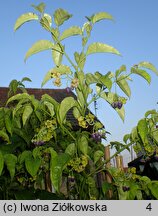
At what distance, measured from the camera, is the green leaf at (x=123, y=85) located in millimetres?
1952

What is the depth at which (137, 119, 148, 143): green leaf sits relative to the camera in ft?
6.09

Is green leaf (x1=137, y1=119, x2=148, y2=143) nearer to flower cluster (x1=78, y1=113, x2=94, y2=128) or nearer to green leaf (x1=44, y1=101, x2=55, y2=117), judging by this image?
flower cluster (x1=78, y1=113, x2=94, y2=128)

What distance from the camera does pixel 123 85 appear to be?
6.51 ft

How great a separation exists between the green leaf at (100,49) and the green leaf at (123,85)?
143 millimetres

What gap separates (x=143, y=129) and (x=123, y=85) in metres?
0.28

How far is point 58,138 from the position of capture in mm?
2520

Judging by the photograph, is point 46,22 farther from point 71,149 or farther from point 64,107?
point 71,149

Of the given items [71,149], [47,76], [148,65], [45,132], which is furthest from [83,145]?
[148,65]

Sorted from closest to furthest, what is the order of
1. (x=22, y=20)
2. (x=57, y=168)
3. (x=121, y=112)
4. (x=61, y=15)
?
(x=57, y=168) → (x=61, y=15) → (x=22, y=20) → (x=121, y=112)

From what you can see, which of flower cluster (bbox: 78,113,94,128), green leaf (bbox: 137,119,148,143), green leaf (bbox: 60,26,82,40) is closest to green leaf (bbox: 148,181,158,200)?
green leaf (bbox: 137,119,148,143)

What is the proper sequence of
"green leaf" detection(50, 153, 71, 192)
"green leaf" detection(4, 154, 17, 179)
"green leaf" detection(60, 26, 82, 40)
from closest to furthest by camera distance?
1. "green leaf" detection(50, 153, 71, 192)
2. "green leaf" detection(4, 154, 17, 179)
3. "green leaf" detection(60, 26, 82, 40)

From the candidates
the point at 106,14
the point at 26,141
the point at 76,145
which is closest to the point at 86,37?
the point at 106,14

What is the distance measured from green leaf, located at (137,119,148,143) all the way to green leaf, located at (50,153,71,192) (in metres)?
0.42

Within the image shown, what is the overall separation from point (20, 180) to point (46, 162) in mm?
349
